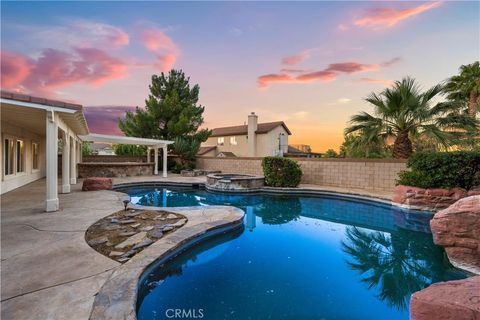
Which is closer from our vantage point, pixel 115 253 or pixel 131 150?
pixel 115 253

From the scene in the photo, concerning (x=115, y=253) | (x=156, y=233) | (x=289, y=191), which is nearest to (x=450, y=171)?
(x=289, y=191)

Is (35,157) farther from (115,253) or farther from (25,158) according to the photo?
(115,253)

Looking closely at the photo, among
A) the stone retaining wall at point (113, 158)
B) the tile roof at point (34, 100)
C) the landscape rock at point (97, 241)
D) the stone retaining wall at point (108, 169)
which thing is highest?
the tile roof at point (34, 100)

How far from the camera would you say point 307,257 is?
501cm

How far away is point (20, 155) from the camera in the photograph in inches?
433

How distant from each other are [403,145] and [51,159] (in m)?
13.9

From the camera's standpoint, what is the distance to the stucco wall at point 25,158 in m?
8.89

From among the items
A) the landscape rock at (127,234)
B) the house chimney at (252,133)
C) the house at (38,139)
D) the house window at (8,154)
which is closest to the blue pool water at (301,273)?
the landscape rock at (127,234)

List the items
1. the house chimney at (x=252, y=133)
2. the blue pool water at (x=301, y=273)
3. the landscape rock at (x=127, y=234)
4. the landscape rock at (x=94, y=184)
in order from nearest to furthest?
the blue pool water at (x=301, y=273) → the landscape rock at (x=127, y=234) → the landscape rock at (x=94, y=184) → the house chimney at (x=252, y=133)

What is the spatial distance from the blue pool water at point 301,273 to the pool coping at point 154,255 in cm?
22

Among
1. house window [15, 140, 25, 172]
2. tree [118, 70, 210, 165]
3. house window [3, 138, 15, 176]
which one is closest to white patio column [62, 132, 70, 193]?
house window [3, 138, 15, 176]

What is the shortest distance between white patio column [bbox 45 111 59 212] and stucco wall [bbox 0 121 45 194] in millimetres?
3768

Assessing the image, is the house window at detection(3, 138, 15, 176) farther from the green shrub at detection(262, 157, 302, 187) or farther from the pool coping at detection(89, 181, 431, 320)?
the green shrub at detection(262, 157, 302, 187)

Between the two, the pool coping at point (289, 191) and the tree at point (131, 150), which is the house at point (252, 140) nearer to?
the tree at point (131, 150)
